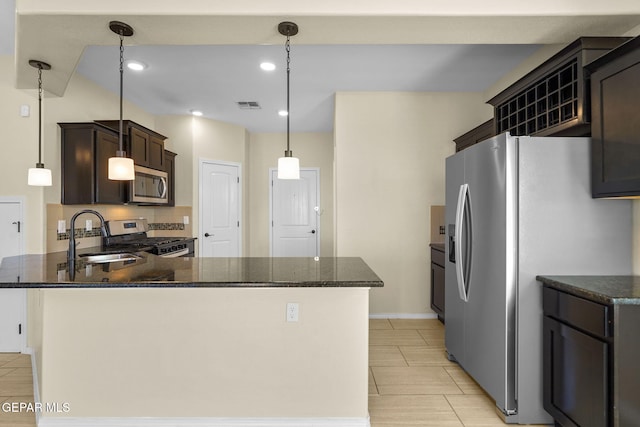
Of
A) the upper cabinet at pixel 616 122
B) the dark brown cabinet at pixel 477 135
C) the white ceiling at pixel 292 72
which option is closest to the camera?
the upper cabinet at pixel 616 122

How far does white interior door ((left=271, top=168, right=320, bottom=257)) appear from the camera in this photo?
627 centimetres

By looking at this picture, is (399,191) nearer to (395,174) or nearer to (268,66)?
(395,174)

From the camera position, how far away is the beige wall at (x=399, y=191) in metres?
4.29

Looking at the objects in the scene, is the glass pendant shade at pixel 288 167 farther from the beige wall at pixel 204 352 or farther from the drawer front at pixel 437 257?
the drawer front at pixel 437 257

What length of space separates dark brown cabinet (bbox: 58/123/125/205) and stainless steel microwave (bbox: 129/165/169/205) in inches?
16.7

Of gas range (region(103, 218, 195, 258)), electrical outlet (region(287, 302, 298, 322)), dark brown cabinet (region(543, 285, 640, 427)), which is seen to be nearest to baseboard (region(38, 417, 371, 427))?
electrical outlet (region(287, 302, 298, 322))

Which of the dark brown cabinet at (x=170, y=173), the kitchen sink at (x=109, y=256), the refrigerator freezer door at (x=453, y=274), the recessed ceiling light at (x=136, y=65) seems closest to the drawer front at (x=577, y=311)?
the refrigerator freezer door at (x=453, y=274)

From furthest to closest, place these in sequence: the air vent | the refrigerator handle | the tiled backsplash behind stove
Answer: the air vent → the tiled backsplash behind stove → the refrigerator handle

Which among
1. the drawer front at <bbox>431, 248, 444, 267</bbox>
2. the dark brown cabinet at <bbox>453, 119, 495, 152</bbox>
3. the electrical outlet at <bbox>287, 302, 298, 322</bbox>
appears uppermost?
the dark brown cabinet at <bbox>453, 119, 495, 152</bbox>

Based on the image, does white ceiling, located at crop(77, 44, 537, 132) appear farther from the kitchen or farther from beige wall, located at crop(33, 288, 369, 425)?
beige wall, located at crop(33, 288, 369, 425)

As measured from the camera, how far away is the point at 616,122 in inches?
78.1

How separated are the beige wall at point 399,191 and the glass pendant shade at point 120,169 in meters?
2.45

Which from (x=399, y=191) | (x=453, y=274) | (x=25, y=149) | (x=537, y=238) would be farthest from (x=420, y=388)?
(x=25, y=149)

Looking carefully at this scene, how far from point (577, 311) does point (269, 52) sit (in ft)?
9.59
